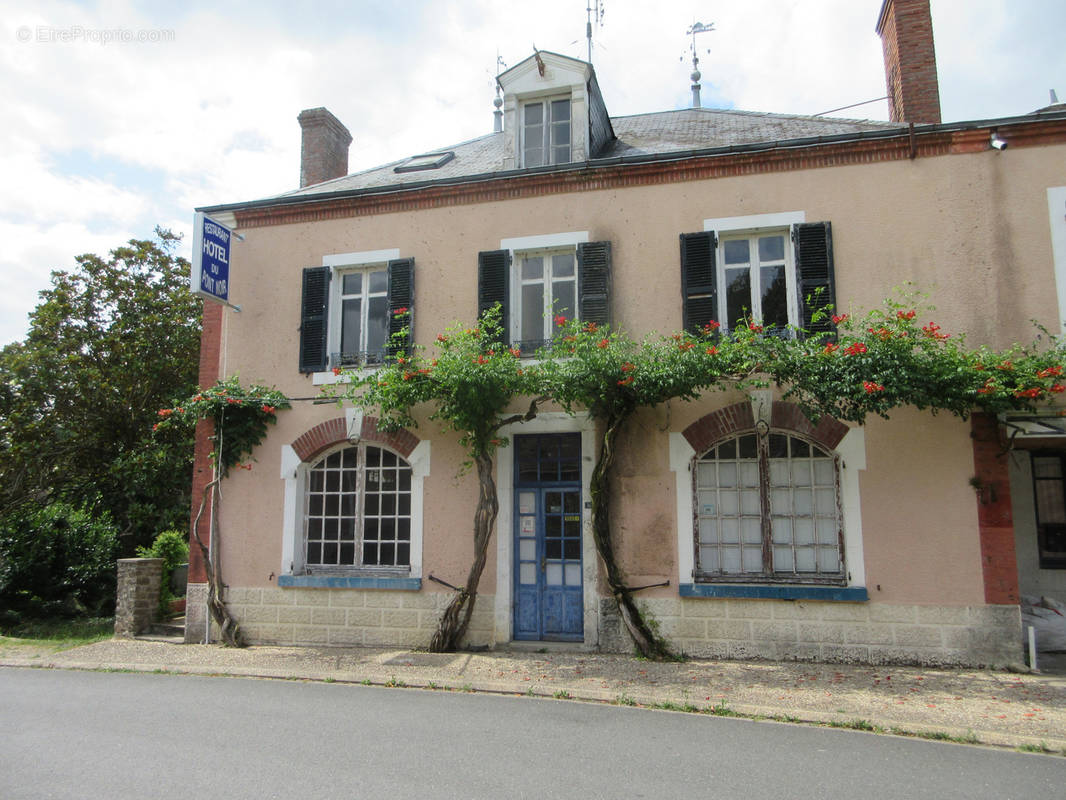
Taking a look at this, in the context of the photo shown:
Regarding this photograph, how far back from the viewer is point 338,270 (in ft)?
35.4

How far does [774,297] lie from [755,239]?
802 millimetres

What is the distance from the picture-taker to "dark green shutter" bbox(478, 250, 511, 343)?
32.5 ft

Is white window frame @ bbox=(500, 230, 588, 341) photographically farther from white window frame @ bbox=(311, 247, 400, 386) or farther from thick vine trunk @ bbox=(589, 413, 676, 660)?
thick vine trunk @ bbox=(589, 413, 676, 660)

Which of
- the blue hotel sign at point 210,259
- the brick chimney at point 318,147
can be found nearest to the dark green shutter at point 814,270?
the blue hotel sign at point 210,259

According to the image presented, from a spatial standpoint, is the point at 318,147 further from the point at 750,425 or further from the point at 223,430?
the point at 750,425

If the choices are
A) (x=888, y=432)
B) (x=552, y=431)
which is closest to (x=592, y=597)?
(x=552, y=431)

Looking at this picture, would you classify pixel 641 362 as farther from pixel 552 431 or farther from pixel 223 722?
pixel 223 722

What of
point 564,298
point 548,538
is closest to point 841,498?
point 548,538

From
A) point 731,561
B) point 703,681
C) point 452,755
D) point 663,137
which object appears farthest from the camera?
point 663,137

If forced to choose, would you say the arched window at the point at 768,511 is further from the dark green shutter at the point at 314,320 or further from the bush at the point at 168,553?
the bush at the point at 168,553

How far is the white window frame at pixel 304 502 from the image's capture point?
975 centimetres

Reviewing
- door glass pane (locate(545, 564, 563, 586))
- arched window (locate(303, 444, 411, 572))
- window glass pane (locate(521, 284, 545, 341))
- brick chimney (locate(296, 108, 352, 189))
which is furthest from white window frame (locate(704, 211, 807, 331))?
brick chimney (locate(296, 108, 352, 189))

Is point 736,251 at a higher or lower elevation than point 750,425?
higher

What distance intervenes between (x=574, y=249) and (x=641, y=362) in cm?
227
